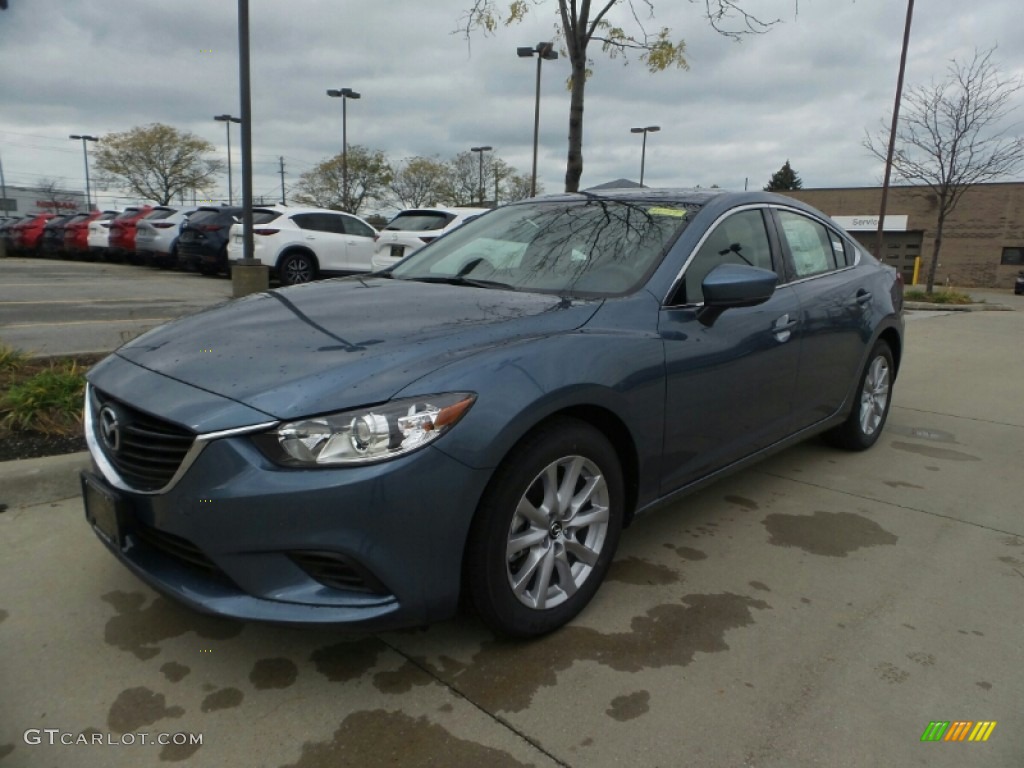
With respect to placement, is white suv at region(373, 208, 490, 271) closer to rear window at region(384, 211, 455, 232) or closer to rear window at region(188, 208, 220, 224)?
rear window at region(384, 211, 455, 232)

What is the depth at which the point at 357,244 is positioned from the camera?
13.8 meters

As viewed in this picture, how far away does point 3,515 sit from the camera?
3.36 meters

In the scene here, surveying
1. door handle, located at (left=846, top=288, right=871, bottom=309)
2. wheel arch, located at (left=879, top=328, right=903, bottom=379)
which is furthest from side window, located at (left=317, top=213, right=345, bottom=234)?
door handle, located at (left=846, top=288, right=871, bottom=309)

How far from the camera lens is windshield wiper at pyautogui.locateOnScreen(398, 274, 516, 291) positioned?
312 centimetres

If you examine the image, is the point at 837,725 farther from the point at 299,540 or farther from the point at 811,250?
the point at 811,250

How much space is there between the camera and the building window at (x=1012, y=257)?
37.6 meters

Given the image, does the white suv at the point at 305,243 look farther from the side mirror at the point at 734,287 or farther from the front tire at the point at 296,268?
the side mirror at the point at 734,287

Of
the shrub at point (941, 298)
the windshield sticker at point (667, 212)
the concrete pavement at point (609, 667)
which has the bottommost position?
the concrete pavement at point (609, 667)

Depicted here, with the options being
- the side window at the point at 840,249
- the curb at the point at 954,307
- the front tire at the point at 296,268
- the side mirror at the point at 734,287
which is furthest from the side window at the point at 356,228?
the curb at the point at 954,307

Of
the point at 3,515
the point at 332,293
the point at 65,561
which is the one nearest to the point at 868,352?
the point at 332,293

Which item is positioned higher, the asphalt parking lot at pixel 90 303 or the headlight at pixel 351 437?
the headlight at pixel 351 437

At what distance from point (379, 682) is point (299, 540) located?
0.62 meters

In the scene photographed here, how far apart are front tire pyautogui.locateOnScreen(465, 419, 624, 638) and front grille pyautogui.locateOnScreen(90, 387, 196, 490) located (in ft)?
2.88

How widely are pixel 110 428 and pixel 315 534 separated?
0.84m
